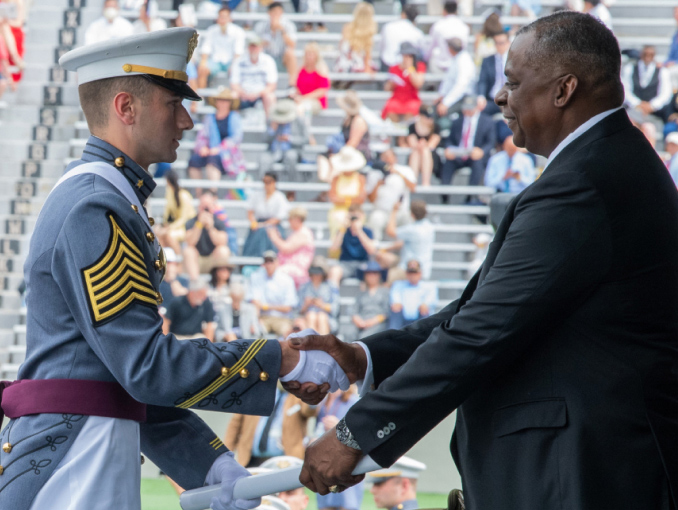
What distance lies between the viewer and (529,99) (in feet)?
7.82

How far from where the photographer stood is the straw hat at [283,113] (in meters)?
11.6

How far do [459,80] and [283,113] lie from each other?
223 centimetres

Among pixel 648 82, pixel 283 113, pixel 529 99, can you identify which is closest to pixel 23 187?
pixel 283 113

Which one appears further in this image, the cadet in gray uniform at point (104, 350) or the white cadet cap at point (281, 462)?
the white cadet cap at point (281, 462)

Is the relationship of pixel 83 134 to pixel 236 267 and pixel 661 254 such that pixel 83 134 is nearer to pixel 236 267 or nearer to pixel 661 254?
pixel 236 267

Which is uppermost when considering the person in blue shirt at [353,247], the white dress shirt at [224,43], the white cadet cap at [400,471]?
the white dress shirt at [224,43]

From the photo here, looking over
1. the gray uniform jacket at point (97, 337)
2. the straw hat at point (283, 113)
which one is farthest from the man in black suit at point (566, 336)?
the straw hat at point (283, 113)

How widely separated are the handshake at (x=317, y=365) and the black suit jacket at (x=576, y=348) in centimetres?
36

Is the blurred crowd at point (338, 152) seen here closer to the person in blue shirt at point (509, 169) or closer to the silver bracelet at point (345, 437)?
the person in blue shirt at point (509, 169)

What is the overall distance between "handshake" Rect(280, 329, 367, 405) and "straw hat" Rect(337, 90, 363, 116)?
8.50m

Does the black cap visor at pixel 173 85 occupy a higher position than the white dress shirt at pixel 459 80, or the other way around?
the white dress shirt at pixel 459 80

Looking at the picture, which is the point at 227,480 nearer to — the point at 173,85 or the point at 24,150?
the point at 173,85

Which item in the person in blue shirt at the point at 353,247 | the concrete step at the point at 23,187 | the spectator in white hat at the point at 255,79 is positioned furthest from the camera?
the concrete step at the point at 23,187

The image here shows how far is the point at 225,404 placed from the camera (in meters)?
2.42
